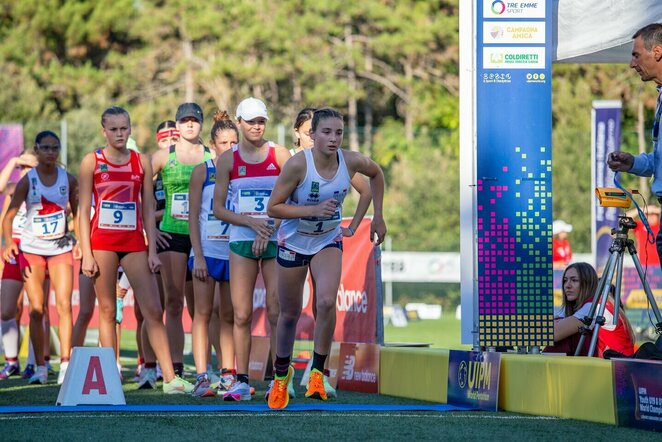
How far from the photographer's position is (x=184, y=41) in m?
42.2

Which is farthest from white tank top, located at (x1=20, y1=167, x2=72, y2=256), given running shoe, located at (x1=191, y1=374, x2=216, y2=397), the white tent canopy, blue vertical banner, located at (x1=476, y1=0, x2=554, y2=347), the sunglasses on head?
the white tent canopy

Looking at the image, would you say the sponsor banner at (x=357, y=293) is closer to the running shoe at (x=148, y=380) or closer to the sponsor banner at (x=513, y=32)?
the running shoe at (x=148, y=380)

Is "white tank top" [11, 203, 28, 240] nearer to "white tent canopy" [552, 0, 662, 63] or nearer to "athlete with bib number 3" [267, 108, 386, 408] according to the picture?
"athlete with bib number 3" [267, 108, 386, 408]

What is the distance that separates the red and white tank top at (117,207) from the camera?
362 inches

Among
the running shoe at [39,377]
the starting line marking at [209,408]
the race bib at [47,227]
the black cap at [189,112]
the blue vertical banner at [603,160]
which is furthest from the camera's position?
the blue vertical banner at [603,160]

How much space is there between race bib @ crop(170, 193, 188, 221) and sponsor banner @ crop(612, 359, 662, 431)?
4161mm

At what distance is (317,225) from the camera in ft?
26.8

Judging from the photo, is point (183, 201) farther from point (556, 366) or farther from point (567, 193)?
→ point (567, 193)

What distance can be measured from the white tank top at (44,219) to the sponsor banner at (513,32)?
14.8ft

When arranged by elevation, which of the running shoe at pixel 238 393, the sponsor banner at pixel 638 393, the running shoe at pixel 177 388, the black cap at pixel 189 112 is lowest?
the running shoe at pixel 177 388

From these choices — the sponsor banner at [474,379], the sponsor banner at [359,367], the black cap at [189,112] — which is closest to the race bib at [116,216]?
the black cap at [189,112]

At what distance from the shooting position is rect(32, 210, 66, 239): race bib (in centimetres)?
1116

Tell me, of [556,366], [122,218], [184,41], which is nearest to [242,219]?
[122,218]

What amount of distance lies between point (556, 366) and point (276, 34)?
33.1 m
